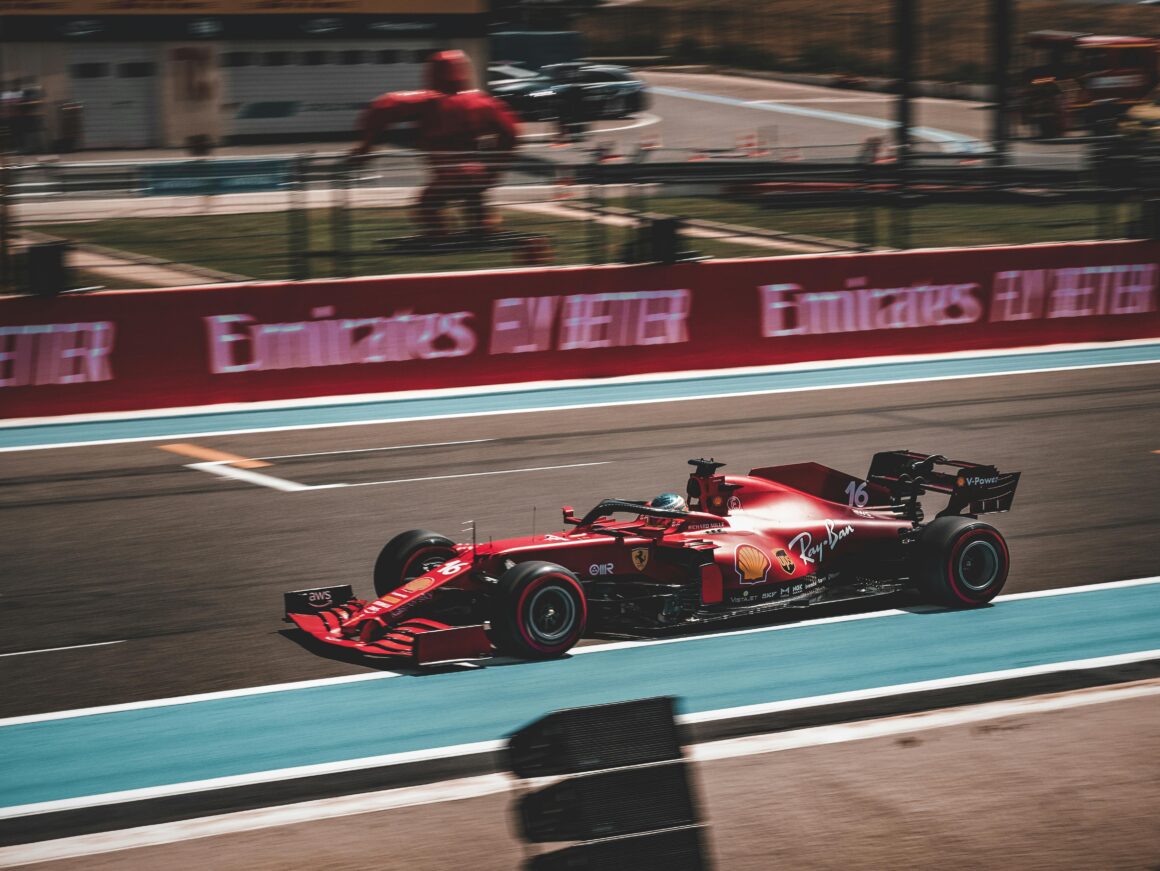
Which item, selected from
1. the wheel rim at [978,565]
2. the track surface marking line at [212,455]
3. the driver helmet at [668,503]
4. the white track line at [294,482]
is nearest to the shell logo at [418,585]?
the driver helmet at [668,503]

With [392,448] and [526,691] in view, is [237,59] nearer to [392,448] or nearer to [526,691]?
[392,448]

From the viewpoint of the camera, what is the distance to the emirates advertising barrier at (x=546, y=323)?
55.6ft

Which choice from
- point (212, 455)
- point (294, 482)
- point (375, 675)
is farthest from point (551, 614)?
point (212, 455)

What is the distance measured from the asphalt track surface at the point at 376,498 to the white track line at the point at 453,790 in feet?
5.93

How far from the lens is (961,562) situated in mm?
9641

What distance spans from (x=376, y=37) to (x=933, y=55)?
42.7 meters

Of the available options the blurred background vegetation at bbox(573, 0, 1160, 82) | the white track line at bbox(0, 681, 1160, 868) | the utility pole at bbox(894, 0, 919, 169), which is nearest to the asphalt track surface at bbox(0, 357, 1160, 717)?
the white track line at bbox(0, 681, 1160, 868)

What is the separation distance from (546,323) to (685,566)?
10.4m

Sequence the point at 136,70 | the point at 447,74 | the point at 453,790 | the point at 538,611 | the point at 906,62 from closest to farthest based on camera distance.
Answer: the point at 453,790 → the point at 538,611 → the point at 447,74 → the point at 906,62 → the point at 136,70

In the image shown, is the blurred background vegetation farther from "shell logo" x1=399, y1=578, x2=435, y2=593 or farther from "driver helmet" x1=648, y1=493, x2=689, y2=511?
"shell logo" x1=399, y1=578, x2=435, y2=593

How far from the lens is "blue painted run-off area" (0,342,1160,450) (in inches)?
641

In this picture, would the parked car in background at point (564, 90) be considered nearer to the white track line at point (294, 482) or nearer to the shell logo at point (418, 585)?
the white track line at point (294, 482)

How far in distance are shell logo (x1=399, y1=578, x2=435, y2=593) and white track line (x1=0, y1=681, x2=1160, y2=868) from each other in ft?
5.61

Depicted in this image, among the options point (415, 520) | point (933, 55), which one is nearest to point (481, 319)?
point (415, 520)
